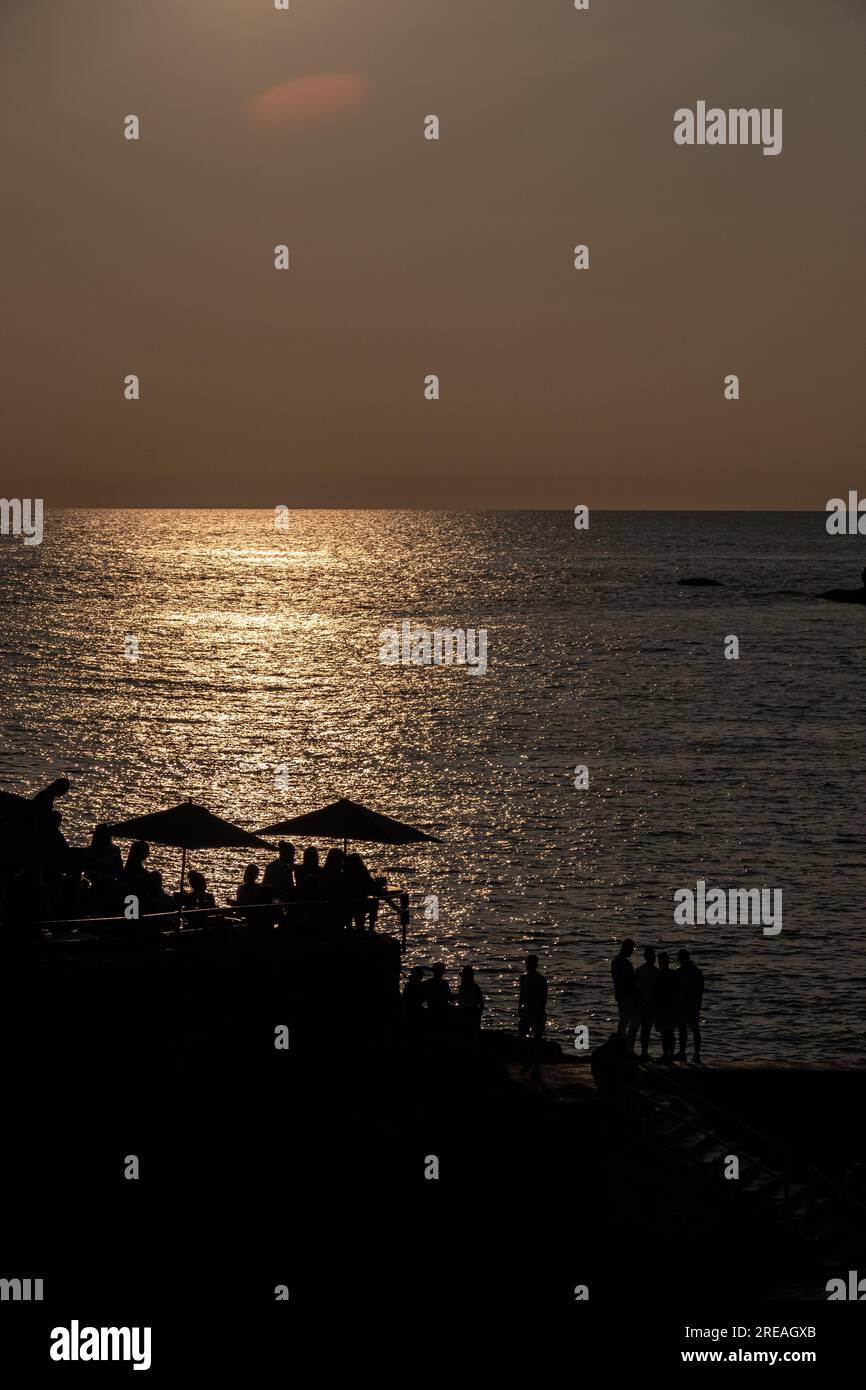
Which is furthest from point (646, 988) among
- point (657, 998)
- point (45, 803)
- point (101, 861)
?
point (45, 803)

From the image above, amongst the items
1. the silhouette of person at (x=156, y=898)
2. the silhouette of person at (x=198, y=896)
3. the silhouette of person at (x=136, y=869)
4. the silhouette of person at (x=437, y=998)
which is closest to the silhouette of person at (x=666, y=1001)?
the silhouette of person at (x=437, y=998)

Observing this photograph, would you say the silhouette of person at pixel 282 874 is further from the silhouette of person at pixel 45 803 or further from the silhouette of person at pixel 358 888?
the silhouette of person at pixel 45 803

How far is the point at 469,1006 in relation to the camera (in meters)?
22.5

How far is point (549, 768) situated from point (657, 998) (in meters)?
46.5

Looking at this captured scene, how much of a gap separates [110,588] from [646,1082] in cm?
17848

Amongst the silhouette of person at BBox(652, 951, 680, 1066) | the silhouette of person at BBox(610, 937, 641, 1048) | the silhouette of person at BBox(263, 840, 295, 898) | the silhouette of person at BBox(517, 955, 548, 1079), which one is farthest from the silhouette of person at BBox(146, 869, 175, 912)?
the silhouette of person at BBox(652, 951, 680, 1066)

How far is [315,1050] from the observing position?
61.1 ft

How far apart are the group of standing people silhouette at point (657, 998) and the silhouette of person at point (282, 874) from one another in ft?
19.7

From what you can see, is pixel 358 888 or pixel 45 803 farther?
pixel 358 888

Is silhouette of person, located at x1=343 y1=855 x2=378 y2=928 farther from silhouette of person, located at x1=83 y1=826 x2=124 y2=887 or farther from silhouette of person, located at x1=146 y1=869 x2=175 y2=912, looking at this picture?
silhouette of person, located at x1=83 y1=826 x2=124 y2=887

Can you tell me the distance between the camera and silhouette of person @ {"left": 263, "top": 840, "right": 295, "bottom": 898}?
808 inches

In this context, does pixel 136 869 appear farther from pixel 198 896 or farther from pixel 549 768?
pixel 549 768

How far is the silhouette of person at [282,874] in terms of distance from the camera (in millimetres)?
20531
